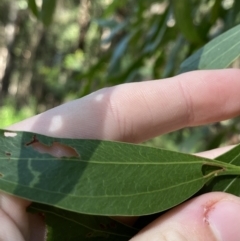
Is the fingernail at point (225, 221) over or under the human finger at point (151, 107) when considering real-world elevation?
under

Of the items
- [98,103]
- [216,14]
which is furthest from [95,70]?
[98,103]

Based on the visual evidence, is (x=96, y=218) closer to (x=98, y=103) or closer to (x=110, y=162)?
(x=110, y=162)

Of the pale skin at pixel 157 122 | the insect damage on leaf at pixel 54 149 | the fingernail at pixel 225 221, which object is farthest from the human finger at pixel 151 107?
the fingernail at pixel 225 221

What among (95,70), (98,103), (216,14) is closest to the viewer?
(98,103)

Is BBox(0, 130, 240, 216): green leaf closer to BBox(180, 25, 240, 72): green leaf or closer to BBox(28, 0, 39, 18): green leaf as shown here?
BBox(180, 25, 240, 72): green leaf

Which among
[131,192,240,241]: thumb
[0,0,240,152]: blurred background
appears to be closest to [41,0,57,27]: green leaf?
[0,0,240,152]: blurred background

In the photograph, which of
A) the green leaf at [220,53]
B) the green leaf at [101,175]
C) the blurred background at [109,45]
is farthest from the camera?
the blurred background at [109,45]

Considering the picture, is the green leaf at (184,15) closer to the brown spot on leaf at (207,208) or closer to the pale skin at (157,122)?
the pale skin at (157,122)

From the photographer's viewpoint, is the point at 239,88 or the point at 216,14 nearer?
the point at 239,88
